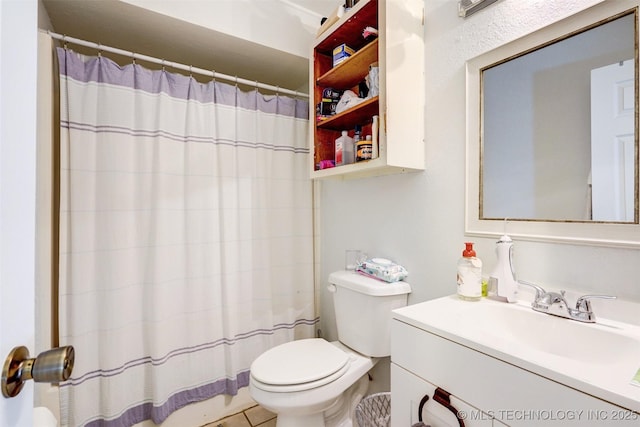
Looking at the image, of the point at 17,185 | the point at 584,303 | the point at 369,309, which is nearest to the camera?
the point at 17,185

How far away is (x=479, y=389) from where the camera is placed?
0.69 m

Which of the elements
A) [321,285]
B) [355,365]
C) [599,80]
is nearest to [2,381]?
[355,365]

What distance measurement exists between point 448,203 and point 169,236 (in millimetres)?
1356

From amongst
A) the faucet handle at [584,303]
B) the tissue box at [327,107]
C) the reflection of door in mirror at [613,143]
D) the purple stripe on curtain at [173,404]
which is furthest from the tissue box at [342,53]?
the purple stripe on curtain at [173,404]

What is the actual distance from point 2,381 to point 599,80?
4.69ft

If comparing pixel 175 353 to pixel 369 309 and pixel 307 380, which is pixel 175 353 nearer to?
pixel 307 380

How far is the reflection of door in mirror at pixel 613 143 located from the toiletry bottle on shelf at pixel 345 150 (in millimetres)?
901

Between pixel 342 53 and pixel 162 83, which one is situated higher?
pixel 342 53

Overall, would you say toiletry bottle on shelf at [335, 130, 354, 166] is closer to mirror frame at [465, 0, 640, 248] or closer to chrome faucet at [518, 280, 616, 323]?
mirror frame at [465, 0, 640, 248]

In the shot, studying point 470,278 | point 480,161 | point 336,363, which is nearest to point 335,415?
point 336,363

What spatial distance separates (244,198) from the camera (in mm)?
1763

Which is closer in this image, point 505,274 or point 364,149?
point 505,274

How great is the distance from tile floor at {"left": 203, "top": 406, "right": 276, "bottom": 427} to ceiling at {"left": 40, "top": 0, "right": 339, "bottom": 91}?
6.83 feet

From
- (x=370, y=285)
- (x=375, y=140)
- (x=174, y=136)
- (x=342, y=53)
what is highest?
(x=342, y=53)
